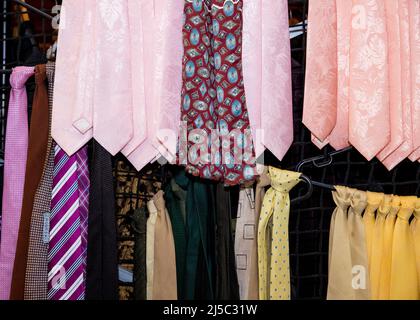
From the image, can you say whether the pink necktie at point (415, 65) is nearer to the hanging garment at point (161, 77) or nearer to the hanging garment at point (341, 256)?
the hanging garment at point (341, 256)

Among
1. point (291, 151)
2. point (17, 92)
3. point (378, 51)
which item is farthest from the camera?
point (291, 151)

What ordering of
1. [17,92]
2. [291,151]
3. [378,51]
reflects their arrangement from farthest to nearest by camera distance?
[291,151] < [17,92] < [378,51]

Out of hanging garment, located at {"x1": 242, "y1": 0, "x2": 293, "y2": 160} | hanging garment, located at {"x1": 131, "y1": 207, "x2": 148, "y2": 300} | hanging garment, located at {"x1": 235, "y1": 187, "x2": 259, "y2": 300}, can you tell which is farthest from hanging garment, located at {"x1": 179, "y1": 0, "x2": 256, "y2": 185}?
hanging garment, located at {"x1": 131, "y1": 207, "x2": 148, "y2": 300}

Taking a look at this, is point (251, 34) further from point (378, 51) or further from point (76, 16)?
point (76, 16)

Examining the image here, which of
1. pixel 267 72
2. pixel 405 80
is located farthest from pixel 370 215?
pixel 267 72

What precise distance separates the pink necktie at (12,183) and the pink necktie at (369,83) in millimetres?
837

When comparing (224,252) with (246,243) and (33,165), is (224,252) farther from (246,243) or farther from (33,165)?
(33,165)

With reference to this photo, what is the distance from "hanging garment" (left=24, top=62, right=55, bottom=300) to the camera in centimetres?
131

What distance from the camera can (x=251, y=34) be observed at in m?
1.31

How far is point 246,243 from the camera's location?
1.40 m

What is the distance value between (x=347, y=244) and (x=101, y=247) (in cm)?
62

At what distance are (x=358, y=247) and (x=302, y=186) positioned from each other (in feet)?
0.95
